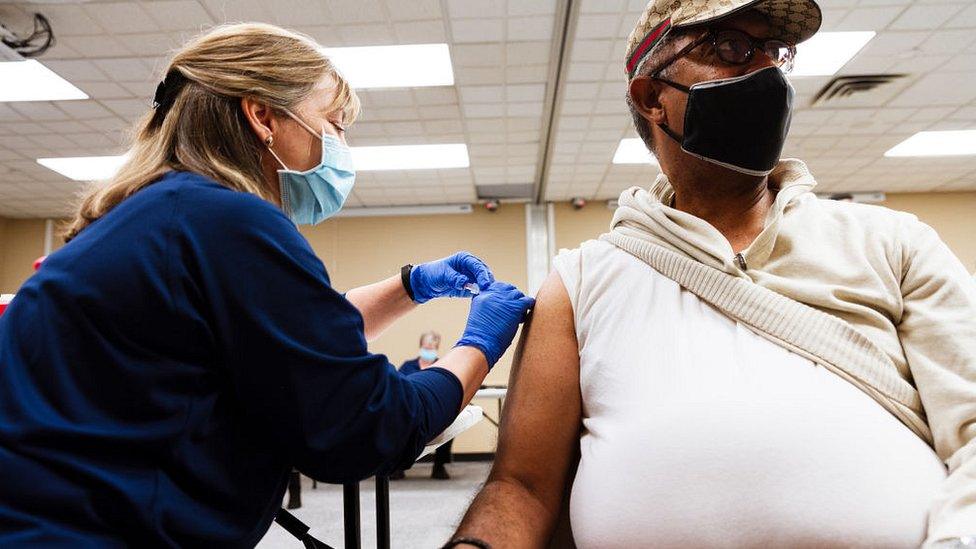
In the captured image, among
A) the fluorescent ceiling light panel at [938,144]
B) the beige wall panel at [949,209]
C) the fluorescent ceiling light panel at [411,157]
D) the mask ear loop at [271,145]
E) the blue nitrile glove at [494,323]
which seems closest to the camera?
the mask ear loop at [271,145]

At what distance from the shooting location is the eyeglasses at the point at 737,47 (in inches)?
40.2

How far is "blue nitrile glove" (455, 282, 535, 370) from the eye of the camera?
1.29m

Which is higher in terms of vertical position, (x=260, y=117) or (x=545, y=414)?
(x=260, y=117)

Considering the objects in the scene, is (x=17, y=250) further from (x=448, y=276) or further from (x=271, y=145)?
(x=271, y=145)

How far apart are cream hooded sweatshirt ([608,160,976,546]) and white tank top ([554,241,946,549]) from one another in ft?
0.15

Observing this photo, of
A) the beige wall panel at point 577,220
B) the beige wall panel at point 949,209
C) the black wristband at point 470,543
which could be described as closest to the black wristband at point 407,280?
the black wristband at point 470,543

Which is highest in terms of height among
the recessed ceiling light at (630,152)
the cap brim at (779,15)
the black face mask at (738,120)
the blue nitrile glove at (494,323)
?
the recessed ceiling light at (630,152)

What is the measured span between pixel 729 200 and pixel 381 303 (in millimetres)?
1037

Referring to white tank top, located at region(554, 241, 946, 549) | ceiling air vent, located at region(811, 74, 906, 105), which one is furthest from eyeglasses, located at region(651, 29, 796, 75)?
ceiling air vent, located at region(811, 74, 906, 105)

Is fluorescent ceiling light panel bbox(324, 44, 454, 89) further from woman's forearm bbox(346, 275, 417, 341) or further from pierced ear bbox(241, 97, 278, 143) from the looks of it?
pierced ear bbox(241, 97, 278, 143)

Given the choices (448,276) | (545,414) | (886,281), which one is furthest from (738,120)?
(448,276)

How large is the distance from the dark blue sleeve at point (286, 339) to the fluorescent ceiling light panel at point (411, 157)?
5.21 m

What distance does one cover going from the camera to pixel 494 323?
130 centimetres

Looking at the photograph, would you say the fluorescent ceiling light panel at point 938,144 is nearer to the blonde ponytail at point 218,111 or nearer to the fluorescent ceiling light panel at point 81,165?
the blonde ponytail at point 218,111
